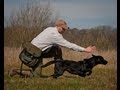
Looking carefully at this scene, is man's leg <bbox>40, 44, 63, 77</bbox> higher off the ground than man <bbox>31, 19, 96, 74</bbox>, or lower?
lower

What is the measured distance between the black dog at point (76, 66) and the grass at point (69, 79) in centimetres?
3

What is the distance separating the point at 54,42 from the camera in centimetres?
669

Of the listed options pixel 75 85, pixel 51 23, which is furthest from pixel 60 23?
pixel 75 85

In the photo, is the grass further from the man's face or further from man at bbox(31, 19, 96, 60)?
the man's face

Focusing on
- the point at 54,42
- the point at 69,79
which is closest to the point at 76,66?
the point at 69,79

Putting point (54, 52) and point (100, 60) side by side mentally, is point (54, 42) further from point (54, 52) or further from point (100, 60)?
point (100, 60)

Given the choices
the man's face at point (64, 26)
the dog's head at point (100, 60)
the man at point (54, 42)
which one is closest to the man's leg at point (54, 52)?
the man at point (54, 42)

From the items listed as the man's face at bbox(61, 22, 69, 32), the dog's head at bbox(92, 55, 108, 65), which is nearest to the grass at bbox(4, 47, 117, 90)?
the dog's head at bbox(92, 55, 108, 65)

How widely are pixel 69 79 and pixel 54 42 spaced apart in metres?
0.31

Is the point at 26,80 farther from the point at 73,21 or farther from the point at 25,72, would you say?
the point at 73,21

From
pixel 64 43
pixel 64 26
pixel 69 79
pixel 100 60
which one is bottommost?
pixel 69 79

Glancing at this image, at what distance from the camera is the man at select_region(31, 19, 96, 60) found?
6.67 metres

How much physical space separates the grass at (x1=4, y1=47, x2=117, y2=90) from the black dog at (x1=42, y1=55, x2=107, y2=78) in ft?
0.10

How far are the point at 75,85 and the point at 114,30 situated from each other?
51 centimetres
